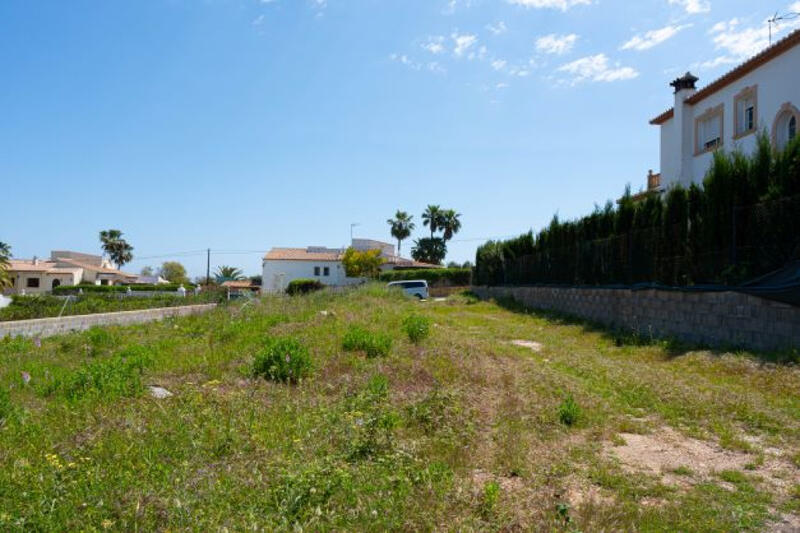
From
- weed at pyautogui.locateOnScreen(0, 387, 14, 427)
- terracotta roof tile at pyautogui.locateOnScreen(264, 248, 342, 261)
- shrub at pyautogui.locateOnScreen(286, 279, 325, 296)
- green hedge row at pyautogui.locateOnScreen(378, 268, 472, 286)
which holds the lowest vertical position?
weed at pyautogui.locateOnScreen(0, 387, 14, 427)

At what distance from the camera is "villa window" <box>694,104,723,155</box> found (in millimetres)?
18625

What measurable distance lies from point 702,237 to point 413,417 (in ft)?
29.2

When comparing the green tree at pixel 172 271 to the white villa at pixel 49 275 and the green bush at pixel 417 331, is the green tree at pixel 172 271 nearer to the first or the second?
the white villa at pixel 49 275

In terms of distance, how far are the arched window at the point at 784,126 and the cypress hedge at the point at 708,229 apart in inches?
182

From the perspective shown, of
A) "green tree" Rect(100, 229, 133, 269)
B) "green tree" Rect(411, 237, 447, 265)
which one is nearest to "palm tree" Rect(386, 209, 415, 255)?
"green tree" Rect(411, 237, 447, 265)

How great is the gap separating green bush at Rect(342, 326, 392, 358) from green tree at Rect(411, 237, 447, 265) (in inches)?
2181

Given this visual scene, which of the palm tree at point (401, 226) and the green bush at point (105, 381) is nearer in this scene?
the green bush at point (105, 381)

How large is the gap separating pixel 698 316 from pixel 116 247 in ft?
244

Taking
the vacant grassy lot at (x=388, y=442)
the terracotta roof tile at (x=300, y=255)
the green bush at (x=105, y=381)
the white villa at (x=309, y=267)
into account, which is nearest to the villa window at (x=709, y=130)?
the vacant grassy lot at (x=388, y=442)

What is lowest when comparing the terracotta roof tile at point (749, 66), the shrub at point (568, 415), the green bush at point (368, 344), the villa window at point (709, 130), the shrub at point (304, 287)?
the shrub at point (568, 415)

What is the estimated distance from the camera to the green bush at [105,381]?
495 cm

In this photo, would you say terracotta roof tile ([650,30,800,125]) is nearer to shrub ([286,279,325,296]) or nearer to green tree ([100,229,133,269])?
shrub ([286,279,325,296])

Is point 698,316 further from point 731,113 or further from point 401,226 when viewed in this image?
point 401,226

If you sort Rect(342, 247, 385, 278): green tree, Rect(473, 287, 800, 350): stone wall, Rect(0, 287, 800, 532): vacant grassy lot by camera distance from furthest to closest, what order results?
Rect(342, 247, 385, 278): green tree < Rect(473, 287, 800, 350): stone wall < Rect(0, 287, 800, 532): vacant grassy lot
